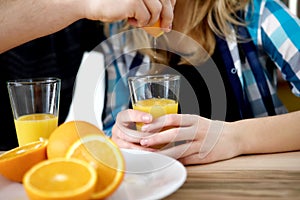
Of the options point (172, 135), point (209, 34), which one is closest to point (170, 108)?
point (172, 135)

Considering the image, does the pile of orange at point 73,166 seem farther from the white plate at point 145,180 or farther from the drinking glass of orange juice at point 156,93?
the drinking glass of orange juice at point 156,93

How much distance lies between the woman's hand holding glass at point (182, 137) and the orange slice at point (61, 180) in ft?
0.87

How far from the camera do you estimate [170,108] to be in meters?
0.91

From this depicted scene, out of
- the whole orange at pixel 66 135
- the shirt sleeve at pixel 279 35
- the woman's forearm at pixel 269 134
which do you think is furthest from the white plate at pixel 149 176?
the shirt sleeve at pixel 279 35

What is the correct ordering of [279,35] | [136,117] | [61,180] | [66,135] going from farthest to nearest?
[279,35] → [136,117] → [66,135] → [61,180]

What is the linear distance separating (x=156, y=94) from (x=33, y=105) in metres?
0.26

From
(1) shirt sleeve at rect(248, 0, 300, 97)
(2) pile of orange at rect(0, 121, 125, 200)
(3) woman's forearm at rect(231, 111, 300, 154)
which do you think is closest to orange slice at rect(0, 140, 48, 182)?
(2) pile of orange at rect(0, 121, 125, 200)

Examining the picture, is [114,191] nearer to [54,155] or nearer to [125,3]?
[54,155]

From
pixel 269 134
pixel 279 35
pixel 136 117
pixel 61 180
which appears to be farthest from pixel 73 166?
pixel 279 35

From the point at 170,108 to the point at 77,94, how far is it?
20 centimetres

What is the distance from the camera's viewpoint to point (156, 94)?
909mm

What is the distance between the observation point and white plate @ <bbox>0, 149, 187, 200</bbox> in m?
0.67

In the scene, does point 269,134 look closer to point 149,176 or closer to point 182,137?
point 182,137

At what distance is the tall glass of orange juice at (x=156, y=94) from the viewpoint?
2.95 ft
